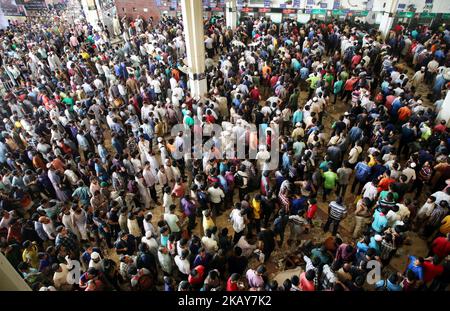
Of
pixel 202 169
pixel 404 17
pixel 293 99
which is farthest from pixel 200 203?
pixel 404 17

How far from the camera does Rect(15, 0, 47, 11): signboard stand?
2053 cm

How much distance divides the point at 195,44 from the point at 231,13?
6.95 m

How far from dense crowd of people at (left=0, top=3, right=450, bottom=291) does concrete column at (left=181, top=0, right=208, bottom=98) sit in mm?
417

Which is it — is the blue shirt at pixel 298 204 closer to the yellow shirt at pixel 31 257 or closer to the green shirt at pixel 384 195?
the green shirt at pixel 384 195

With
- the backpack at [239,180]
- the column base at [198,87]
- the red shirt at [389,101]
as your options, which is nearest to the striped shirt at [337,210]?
the backpack at [239,180]

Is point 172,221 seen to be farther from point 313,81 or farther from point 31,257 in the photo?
point 313,81

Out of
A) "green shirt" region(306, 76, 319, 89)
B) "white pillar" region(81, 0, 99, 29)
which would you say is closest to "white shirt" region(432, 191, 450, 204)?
"green shirt" region(306, 76, 319, 89)

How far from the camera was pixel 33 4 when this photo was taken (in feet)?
67.9

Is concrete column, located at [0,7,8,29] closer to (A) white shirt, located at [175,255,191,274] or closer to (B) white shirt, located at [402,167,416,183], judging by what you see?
(A) white shirt, located at [175,255,191,274]

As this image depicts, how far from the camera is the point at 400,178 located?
250 inches

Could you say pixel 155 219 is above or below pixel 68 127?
below

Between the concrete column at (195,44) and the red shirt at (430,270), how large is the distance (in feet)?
25.6

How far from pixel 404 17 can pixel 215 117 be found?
11359mm
